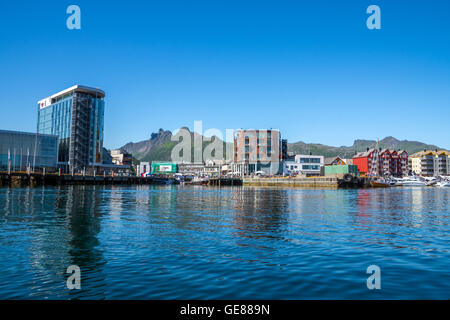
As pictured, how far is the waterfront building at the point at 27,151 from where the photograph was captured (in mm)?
153000

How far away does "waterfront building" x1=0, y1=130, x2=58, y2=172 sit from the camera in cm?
15300

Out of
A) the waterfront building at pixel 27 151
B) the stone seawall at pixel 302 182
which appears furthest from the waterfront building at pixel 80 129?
the stone seawall at pixel 302 182

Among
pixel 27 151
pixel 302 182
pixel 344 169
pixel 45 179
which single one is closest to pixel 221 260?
pixel 302 182

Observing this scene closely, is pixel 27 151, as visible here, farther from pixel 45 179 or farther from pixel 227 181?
pixel 227 181

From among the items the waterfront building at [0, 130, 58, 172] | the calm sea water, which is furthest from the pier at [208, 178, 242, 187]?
the calm sea water

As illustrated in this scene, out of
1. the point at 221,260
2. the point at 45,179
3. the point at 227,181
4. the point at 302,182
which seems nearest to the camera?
the point at 221,260

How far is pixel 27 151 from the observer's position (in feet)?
519

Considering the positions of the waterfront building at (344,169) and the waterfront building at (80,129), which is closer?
the waterfront building at (344,169)

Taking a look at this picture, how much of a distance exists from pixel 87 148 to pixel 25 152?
39.8 metres

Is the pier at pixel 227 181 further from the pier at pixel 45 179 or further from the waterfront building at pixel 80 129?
the waterfront building at pixel 80 129

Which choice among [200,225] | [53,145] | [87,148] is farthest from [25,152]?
[200,225]

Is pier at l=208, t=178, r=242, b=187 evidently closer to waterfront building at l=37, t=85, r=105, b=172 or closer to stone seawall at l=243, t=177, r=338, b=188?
stone seawall at l=243, t=177, r=338, b=188
